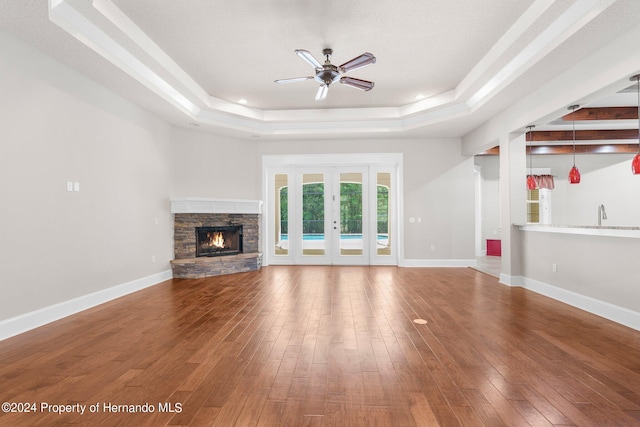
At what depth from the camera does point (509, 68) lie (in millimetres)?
4496

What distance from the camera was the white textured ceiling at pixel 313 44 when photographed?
11.0 ft

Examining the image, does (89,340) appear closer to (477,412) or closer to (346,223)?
(477,412)

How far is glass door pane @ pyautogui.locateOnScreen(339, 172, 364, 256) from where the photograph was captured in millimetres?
8148

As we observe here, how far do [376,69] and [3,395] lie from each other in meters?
5.23

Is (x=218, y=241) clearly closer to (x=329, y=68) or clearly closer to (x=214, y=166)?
(x=214, y=166)

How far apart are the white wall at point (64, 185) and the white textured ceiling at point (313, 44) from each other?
34 centimetres

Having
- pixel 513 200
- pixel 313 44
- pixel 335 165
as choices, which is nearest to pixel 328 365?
pixel 313 44

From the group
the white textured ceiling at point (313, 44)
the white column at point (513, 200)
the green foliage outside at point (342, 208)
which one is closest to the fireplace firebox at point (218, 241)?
the green foliage outside at point (342, 208)

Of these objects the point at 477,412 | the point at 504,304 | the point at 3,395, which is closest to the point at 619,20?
the point at 504,304

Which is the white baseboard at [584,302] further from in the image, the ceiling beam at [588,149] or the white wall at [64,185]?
the white wall at [64,185]

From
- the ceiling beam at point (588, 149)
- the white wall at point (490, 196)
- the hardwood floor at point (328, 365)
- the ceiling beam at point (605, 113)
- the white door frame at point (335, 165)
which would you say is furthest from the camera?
the white wall at point (490, 196)

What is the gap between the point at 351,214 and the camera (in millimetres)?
8164

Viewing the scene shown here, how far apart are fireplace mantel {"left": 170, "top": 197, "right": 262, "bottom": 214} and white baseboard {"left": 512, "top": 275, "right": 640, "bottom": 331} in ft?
16.5

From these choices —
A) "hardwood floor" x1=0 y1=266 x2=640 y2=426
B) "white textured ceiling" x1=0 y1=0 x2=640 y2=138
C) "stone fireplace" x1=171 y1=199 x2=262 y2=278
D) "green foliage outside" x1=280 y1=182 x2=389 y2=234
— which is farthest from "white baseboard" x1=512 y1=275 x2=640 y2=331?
"stone fireplace" x1=171 y1=199 x2=262 y2=278
